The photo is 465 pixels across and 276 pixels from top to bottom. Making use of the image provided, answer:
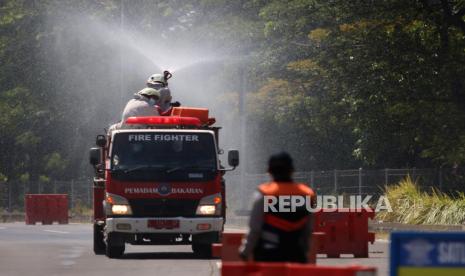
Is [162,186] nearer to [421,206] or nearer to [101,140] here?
[101,140]

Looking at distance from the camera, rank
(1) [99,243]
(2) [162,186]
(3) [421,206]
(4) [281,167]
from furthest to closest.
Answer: (3) [421,206] → (1) [99,243] → (2) [162,186] → (4) [281,167]

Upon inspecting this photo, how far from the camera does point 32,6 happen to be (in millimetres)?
68438

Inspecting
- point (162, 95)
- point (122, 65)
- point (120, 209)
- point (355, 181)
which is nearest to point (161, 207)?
point (120, 209)

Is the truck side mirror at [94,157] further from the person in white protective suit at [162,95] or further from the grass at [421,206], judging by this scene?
the grass at [421,206]

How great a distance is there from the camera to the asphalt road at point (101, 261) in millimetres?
21266

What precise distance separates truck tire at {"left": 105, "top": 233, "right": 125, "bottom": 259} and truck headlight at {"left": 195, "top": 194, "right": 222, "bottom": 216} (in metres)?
1.52

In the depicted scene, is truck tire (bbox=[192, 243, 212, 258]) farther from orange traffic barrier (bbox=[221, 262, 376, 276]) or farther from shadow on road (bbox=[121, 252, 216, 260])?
orange traffic barrier (bbox=[221, 262, 376, 276])

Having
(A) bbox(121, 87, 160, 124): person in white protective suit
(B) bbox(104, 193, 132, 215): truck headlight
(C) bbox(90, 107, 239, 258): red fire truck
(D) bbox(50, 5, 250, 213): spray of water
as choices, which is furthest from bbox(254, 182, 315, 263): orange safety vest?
(D) bbox(50, 5, 250, 213): spray of water

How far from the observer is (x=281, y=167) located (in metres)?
11.5

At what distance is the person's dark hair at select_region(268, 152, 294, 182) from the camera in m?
11.4

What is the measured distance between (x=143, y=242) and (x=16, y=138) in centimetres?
4287

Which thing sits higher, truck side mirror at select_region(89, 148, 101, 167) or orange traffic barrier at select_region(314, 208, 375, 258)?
truck side mirror at select_region(89, 148, 101, 167)

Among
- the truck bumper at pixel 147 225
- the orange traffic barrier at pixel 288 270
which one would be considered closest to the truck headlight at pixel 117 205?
the truck bumper at pixel 147 225

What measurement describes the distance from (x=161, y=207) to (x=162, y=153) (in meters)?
0.92
